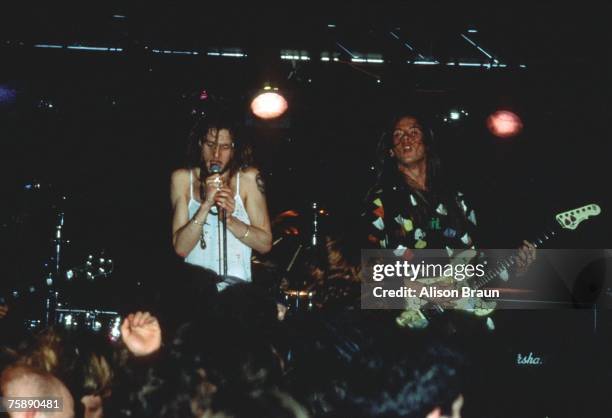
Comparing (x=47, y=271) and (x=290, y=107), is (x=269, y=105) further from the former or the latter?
(x=47, y=271)

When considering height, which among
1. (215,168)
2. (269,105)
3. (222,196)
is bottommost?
(222,196)

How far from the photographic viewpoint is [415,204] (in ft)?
15.5

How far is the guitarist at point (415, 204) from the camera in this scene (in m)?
4.62

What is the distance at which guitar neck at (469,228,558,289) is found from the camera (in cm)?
482

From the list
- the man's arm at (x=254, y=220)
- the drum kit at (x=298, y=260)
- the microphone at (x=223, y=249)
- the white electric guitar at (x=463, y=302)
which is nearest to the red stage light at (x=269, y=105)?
the drum kit at (x=298, y=260)

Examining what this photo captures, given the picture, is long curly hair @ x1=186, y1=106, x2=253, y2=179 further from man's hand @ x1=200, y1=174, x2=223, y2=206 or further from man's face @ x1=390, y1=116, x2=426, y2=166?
man's face @ x1=390, y1=116, x2=426, y2=166

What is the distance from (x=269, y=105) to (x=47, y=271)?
7.65ft

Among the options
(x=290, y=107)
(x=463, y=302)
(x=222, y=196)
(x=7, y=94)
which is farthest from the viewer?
(x=290, y=107)

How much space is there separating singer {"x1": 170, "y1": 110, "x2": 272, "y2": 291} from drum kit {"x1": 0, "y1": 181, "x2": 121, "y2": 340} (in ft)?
3.43

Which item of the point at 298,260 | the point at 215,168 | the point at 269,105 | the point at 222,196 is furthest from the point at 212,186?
the point at 269,105

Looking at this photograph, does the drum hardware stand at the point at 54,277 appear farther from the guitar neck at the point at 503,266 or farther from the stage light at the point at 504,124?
the stage light at the point at 504,124

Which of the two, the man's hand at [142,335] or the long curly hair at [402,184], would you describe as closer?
the man's hand at [142,335]

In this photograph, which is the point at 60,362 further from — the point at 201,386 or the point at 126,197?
the point at 126,197

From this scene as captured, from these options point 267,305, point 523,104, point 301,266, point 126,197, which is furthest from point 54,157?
point 523,104
